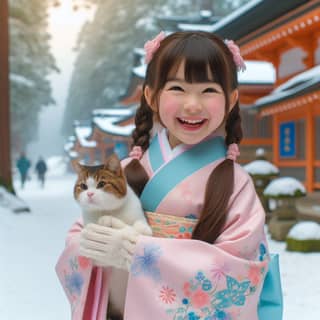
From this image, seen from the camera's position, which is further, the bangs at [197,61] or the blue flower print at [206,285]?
the bangs at [197,61]

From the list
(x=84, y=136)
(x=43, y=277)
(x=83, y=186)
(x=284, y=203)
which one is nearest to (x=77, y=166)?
(x=83, y=186)

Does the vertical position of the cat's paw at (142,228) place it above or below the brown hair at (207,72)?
below

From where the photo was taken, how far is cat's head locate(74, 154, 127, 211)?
150 centimetres

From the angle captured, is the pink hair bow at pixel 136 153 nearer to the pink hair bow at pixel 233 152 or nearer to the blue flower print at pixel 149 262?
the pink hair bow at pixel 233 152

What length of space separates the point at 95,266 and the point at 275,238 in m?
6.42

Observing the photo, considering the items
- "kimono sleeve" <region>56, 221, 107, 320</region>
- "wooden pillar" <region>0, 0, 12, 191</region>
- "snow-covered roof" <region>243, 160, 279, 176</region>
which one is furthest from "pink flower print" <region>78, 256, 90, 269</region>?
"wooden pillar" <region>0, 0, 12, 191</region>

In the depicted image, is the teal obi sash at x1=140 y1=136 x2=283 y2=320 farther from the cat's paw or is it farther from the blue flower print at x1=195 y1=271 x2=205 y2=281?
the blue flower print at x1=195 y1=271 x2=205 y2=281

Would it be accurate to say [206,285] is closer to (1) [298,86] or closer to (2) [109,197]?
(2) [109,197]

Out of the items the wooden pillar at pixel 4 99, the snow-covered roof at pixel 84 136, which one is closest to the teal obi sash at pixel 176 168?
the wooden pillar at pixel 4 99

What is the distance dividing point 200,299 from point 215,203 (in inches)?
11.7

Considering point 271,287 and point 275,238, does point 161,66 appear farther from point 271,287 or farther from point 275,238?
point 275,238

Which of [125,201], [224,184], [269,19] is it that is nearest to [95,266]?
[125,201]

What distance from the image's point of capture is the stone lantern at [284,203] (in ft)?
24.8

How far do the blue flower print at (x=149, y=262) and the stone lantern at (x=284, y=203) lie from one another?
638 centimetres
